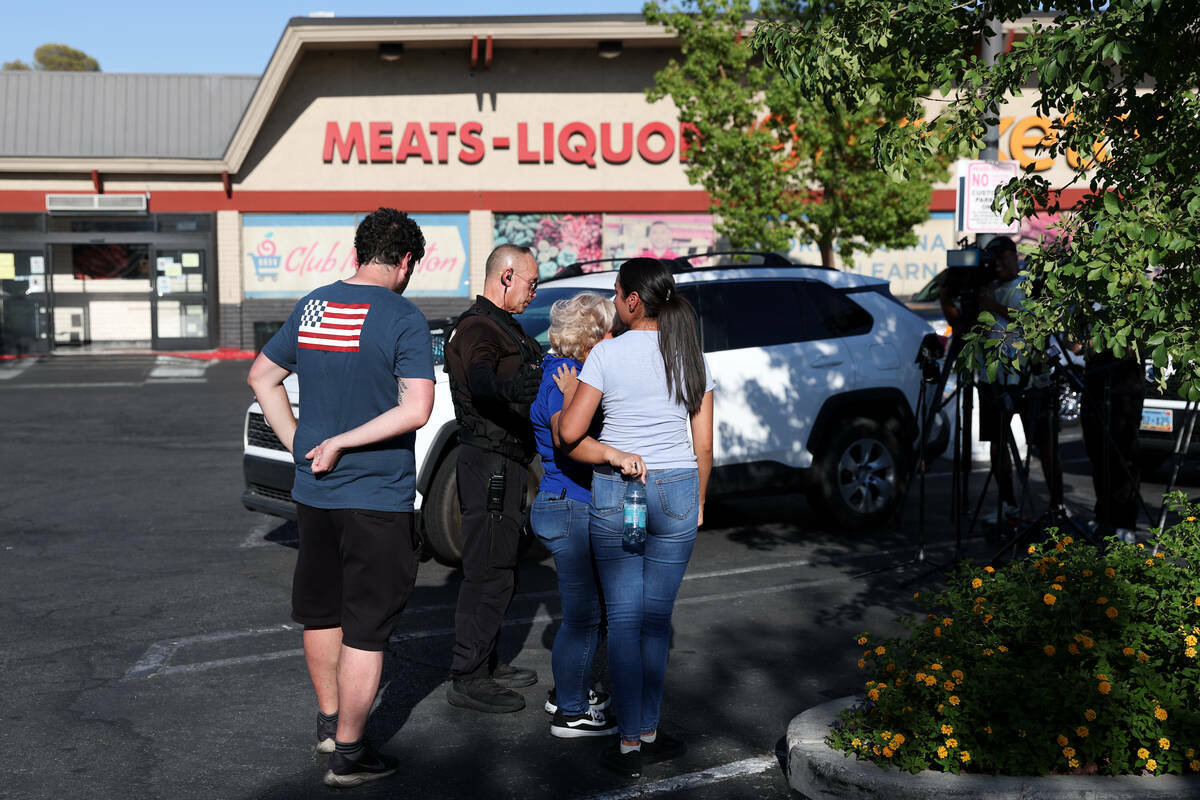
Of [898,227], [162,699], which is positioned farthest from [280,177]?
[162,699]

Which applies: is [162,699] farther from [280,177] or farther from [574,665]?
[280,177]

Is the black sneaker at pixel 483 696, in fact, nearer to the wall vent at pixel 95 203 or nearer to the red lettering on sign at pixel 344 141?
the red lettering on sign at pixel 344 141

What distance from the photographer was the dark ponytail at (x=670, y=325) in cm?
455

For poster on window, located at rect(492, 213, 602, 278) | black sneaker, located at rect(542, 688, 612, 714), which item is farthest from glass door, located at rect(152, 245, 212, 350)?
black sneaker, located at rect(542, 688, 612, 714)

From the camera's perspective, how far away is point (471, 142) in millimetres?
27609

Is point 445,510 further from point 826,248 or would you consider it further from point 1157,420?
point 826,248

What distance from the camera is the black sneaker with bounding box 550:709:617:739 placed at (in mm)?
4965

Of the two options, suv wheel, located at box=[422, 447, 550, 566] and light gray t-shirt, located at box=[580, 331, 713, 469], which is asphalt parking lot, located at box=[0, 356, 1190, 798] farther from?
light gray t-shirt, located at box=[580, 331, 713, 469]

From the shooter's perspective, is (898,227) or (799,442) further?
(898,227)

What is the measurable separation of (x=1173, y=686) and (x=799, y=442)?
4.51 m

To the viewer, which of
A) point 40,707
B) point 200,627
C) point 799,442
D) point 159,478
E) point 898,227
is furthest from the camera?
point 898,227

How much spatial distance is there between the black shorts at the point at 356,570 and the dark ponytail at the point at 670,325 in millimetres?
1096

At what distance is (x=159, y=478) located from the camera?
11516 mm

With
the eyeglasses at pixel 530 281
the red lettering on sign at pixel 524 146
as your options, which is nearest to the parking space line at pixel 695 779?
the eyeglasses at pixel 530 281
